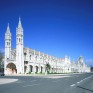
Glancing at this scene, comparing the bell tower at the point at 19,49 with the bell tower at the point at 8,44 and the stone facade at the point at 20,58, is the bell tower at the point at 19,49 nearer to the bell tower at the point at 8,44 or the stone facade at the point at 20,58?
the stone facade at the point at 20,58

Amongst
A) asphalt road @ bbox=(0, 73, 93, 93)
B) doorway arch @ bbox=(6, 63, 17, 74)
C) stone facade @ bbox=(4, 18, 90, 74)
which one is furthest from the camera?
doorway arch @ bbox=(6, 63, 17, 74)

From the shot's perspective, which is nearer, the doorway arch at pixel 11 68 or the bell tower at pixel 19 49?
the bell tower at pixel 19 49

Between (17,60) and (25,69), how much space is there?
18.2 feet

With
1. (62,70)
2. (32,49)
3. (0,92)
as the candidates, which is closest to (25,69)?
(32,49)

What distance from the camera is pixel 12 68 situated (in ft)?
275

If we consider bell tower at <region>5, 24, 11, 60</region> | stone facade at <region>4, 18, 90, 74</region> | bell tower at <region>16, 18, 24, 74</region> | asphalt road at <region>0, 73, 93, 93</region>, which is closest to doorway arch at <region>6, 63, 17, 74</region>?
stone facade at <region>4, 18, 90, 74</region>

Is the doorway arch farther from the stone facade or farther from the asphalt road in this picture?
the asphalt road

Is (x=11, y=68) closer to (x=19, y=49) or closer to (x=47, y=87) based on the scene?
(x=19, y=49)

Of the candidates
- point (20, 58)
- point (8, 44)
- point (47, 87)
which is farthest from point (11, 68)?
point (47, 87)

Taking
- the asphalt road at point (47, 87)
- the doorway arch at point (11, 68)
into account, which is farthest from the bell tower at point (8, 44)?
the asphalt road at point (47, 87)

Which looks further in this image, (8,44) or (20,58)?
(8,44)

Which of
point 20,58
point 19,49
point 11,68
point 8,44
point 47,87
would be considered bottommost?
point 47,87

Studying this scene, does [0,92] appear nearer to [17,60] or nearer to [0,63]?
[17,60]

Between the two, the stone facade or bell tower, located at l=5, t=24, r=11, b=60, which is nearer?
the stone facade
